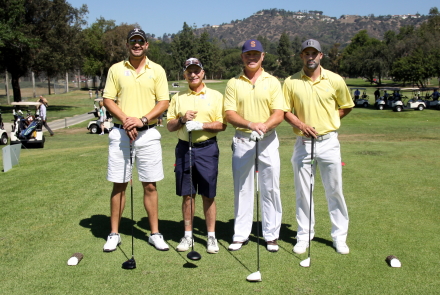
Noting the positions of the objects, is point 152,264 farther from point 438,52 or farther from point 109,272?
point 438,52

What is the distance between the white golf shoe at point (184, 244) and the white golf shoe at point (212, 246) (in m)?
0.22

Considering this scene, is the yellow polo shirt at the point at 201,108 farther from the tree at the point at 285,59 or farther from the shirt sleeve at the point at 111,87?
the tree at the point at 285,59

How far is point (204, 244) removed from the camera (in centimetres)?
505

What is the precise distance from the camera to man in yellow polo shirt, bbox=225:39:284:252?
187 inches

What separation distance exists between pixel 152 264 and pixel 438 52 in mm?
51687

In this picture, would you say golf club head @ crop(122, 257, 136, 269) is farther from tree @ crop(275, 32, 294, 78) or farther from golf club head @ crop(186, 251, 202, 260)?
tree @ crop(275, 32, 294, 78)

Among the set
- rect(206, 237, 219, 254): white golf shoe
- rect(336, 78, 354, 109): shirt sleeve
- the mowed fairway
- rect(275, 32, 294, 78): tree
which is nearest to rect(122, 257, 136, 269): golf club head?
the mowed fairway

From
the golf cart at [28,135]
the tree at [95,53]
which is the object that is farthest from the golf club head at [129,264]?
the tree at [95,53]

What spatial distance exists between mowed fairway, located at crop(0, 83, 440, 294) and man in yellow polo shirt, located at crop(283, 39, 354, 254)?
33cm

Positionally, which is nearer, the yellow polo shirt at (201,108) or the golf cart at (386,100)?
the yellow polo shirt at (201,108)

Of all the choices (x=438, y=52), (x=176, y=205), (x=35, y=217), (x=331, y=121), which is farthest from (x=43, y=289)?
(x=438, y=52)

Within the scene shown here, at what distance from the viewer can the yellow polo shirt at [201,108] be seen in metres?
4.88

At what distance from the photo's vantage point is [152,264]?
14.5 feet

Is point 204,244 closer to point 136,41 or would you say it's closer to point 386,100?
point 136,41
